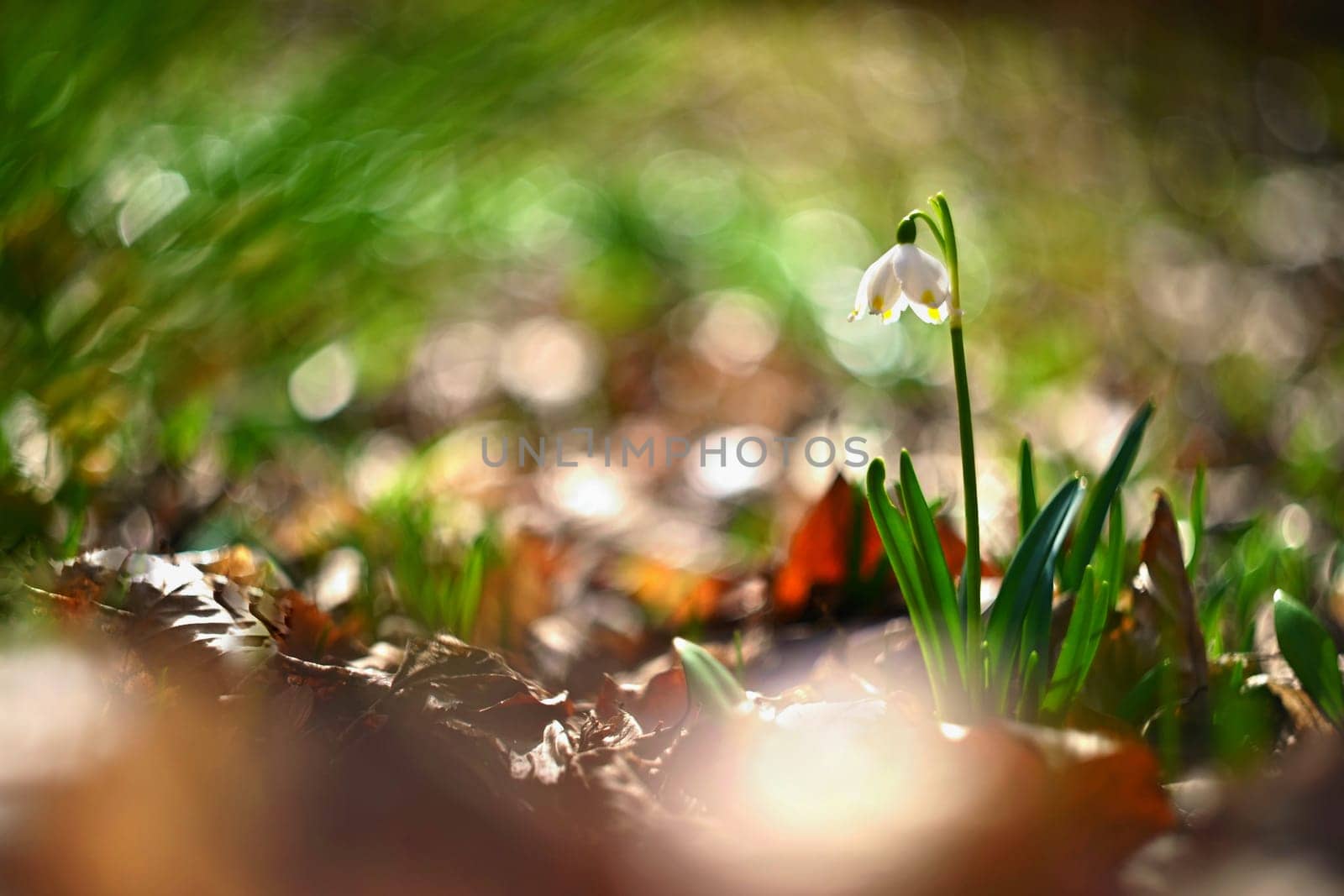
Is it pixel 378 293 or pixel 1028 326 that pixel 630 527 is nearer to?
pixel 378 293

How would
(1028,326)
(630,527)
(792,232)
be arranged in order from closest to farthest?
(630,527) < (1028,326) < (792,232)

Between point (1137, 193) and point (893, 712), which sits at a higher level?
point (1137, 193)

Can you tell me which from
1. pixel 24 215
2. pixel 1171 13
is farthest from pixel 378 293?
pixel 1171 13

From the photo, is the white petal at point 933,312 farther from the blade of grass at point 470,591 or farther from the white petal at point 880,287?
the blade of grass at point 470,591

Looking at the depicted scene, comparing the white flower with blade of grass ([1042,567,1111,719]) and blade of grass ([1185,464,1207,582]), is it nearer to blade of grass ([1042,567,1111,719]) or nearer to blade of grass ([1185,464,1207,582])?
blade of grass ([1042,567,1111,719])

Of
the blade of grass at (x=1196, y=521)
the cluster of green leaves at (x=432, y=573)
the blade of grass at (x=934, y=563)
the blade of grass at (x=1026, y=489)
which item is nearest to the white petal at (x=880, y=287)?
the blade of grass at (x=934, y=563)

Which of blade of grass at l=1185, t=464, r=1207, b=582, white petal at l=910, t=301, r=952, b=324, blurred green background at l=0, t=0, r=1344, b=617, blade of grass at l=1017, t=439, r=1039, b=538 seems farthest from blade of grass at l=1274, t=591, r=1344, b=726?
blurred green background at l=0, t=0, r=1344, b=617
